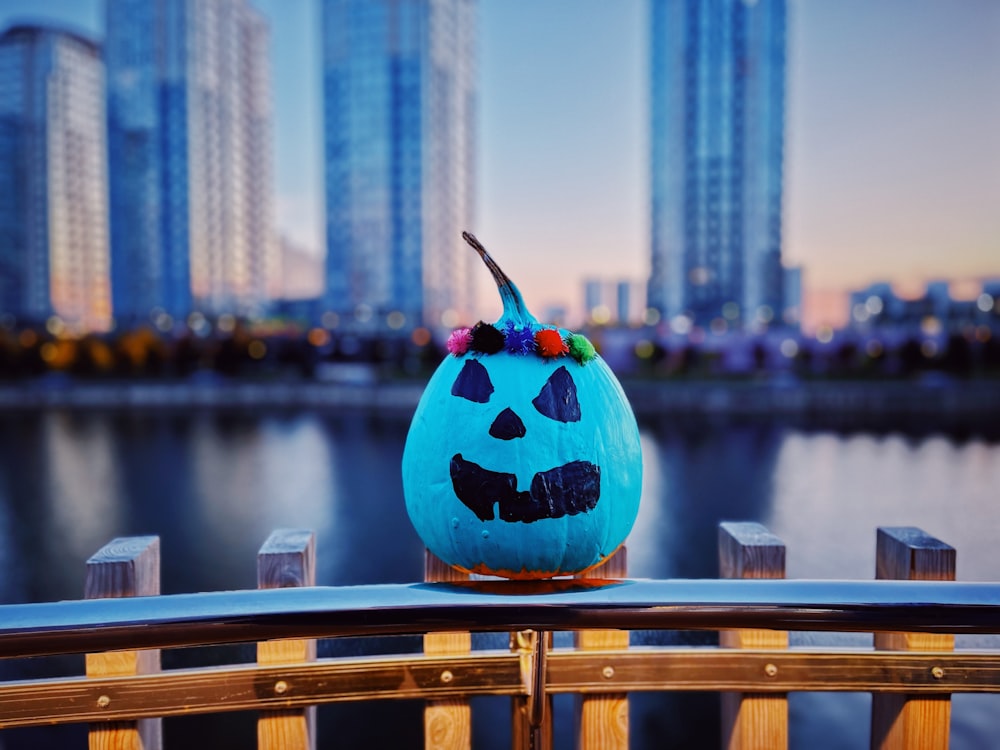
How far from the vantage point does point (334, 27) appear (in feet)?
301

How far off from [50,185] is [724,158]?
325 feet

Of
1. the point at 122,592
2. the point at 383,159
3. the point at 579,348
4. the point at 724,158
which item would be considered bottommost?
the point at 122,592

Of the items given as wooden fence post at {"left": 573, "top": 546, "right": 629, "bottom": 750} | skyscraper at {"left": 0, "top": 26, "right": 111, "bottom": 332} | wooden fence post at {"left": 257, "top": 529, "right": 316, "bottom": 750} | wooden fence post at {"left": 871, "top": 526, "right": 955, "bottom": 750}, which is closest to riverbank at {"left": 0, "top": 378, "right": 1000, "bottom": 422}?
wooden fence post at {"left": 871, "top": 526, "right": 955, "bottom": 750}

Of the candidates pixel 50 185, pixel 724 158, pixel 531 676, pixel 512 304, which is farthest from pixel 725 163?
pixel 50 185

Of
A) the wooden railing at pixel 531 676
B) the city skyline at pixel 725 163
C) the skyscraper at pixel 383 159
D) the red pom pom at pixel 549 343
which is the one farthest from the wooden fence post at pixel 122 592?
the skyscraper at pixel 383 159

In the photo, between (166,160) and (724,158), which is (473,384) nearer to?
(724,158)

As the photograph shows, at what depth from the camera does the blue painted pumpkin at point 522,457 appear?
1.34 m

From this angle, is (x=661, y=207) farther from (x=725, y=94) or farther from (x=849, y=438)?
(x=849, y=438)

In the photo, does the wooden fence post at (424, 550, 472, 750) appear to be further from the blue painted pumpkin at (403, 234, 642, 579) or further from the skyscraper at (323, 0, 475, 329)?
the skyscraper at (323, 0, 475, 329)

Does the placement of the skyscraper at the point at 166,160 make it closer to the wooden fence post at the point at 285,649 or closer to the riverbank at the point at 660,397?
the riverbank at the point at 660,397

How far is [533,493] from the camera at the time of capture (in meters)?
1.34

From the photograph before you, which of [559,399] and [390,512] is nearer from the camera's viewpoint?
[559,399]

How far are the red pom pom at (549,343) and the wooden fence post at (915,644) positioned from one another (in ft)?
3.03

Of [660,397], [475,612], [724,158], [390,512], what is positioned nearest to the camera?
[475,612]
